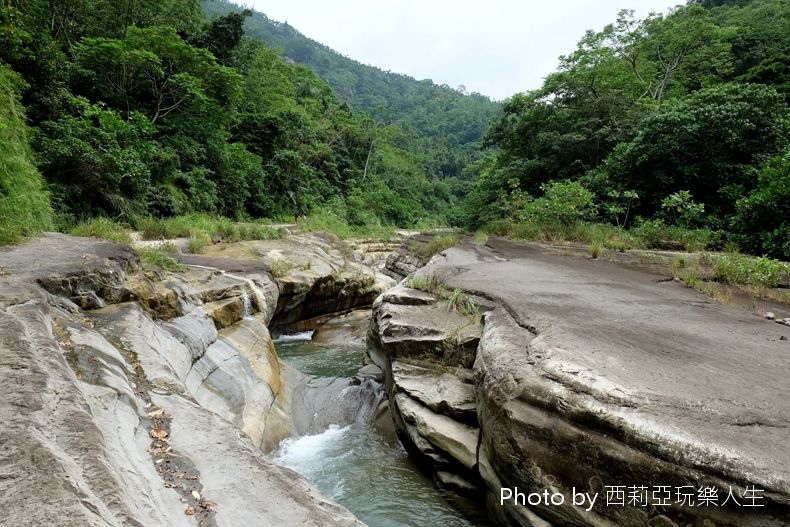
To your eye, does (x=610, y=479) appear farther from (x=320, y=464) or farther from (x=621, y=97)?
(x=621, y=97)

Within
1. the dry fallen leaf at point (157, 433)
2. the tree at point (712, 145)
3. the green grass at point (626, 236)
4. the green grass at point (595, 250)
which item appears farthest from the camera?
the tree at point (712, 145)

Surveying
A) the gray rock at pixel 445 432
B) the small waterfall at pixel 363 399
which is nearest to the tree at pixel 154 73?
the small waterfall at pixel 363 399

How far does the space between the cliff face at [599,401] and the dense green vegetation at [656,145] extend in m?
5.42

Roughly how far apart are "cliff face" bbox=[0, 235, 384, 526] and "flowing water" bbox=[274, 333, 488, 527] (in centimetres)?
53

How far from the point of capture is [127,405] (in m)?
2.86

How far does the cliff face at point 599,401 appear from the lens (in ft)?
7.82

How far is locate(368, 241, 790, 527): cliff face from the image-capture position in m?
2.38

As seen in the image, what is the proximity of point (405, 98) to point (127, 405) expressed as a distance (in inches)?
4190

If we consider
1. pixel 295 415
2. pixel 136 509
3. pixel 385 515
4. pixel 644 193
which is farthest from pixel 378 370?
pixel 644 193

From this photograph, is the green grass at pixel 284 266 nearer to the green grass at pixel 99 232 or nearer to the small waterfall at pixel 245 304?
the small waterfall at pixel 245 304

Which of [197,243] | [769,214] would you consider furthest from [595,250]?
[197,243]

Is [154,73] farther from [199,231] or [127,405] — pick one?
[127,405]

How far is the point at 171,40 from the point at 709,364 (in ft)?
55.9

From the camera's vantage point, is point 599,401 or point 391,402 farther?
point 391,402
